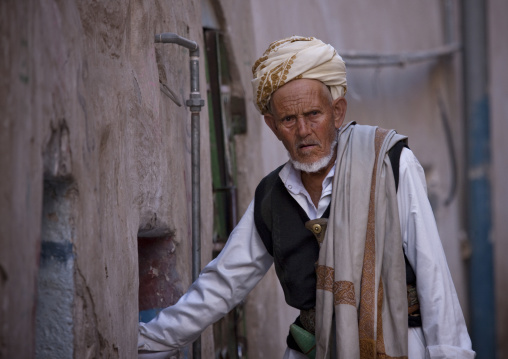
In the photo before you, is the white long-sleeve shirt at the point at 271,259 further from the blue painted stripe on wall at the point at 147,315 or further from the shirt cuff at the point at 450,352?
the blue painted stripe on wall at the point at 147,315

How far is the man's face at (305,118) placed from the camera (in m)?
2.63

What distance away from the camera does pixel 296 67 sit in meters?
A: 2.64

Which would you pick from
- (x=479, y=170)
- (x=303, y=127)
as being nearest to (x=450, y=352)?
(x=303, y=127)

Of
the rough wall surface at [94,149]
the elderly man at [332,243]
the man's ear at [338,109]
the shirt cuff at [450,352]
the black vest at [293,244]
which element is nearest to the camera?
the rough wall surface at [94,149]

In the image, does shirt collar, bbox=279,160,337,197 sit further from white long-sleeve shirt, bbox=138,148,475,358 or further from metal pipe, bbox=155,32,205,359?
metal pipe, bbox=155,32,205,359

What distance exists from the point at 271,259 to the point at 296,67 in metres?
0.77

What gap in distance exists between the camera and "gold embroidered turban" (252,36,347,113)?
2645mm

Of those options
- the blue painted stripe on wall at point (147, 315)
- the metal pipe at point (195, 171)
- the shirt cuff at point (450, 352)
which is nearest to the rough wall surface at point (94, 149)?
the metal pipe at point (195, 171)

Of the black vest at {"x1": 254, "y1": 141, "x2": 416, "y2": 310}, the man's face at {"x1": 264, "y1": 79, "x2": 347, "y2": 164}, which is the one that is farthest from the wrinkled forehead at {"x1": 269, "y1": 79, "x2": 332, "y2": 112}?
the black vest at {"x1": 254, "y1": 141, "x2": 416, "y2": 310}

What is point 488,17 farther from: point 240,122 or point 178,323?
point 178,323

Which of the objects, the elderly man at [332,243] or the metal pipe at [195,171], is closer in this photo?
the elderly man at [332,243]

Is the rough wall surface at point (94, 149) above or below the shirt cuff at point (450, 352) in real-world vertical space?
above

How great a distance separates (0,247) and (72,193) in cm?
42

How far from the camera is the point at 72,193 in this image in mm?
1729
